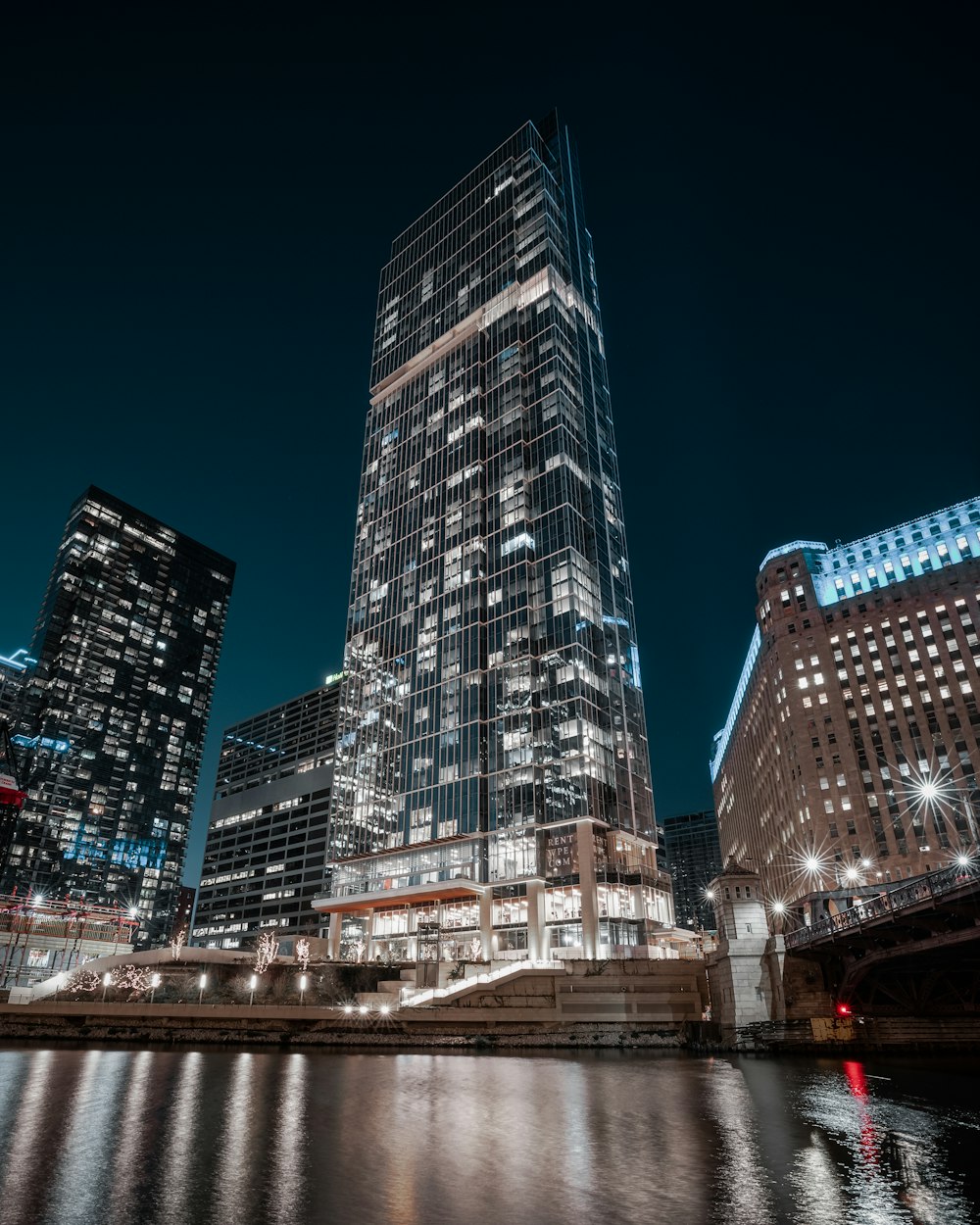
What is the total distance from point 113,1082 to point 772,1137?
33302mm

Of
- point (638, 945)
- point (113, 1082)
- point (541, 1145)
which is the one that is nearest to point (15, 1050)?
point (113, 1082)

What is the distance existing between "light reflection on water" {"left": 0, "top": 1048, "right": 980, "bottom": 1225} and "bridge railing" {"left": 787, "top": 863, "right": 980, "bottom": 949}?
869cm

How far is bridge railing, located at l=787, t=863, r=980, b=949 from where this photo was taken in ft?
124

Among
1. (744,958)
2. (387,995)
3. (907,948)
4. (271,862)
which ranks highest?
(271,862)

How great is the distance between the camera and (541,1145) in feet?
80.8

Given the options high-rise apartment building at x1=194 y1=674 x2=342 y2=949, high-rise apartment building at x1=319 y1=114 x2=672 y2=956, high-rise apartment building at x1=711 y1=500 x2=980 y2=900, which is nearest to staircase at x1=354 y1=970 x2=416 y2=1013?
high-rise apartment building at x1=319 y1=114 x2=672 y2=956

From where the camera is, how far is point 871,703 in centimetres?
11825

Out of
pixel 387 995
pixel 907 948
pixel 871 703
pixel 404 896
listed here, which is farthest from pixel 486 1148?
pixel 871 703

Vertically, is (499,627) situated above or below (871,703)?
above

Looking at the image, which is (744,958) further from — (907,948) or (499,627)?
(499,627)

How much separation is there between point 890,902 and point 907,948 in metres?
2.70

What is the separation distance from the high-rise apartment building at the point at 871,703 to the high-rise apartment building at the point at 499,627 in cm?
2973

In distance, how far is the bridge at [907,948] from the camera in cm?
3812

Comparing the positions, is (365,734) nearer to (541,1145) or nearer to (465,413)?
(465,413)
